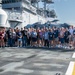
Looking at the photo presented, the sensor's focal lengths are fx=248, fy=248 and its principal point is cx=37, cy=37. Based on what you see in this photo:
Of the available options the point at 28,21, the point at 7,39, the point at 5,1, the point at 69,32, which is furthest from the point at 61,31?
the point at 5,1

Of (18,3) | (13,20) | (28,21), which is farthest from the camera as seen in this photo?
(18,3)

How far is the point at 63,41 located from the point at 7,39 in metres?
4.94

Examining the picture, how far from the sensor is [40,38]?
21.7 m

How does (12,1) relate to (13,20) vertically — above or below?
above

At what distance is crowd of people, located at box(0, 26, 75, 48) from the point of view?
816 inches

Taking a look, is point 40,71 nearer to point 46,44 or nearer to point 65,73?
point 65,73

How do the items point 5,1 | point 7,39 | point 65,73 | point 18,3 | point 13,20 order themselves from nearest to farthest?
point 65,73
point 7,39
point 13,20
point 18,3
point 5,1

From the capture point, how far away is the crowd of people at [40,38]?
20734 mm

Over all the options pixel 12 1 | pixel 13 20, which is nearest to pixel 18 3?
pixel 12 1

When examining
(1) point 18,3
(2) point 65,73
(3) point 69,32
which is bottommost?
(2) point 65,73

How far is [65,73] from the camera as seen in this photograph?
8.99m

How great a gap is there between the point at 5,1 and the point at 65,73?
63.9 m

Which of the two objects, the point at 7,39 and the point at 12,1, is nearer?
the point at 7,39

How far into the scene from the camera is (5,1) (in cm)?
7100
